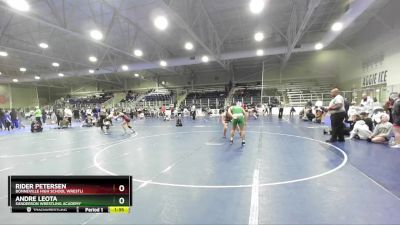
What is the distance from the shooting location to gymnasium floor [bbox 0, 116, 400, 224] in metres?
3.20

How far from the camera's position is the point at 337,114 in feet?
26.3

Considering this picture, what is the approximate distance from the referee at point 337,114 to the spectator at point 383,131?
1.04m

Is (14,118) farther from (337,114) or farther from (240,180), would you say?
(337,114)

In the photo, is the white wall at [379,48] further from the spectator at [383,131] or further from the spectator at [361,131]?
the spectator at [383,131]

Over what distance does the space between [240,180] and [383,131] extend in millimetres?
6620

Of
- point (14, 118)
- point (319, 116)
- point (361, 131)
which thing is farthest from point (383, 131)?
point (14, 118)

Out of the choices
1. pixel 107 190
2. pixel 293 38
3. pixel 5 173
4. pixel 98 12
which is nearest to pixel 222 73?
pixel 293 38

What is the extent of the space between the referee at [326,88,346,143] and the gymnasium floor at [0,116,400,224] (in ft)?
1.35

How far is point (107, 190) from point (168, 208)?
4.75 feet
